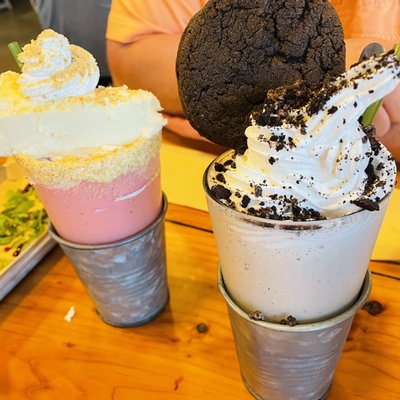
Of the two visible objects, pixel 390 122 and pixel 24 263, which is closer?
pixel 24 263

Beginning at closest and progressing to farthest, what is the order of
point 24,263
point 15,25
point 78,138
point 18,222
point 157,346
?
point 78,138 → point 157,346 → point 24,263 → point 18,222 → point 15,25

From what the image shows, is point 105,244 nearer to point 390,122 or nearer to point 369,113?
point 369,113

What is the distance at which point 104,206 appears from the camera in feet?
2.43

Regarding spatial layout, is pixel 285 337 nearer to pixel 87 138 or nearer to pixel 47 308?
pixel 87 138

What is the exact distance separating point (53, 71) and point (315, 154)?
1.42ft

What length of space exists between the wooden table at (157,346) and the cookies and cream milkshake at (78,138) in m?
0.19

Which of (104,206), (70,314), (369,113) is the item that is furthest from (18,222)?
(369,113)

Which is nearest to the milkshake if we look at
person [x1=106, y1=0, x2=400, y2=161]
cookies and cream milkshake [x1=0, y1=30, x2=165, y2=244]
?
cookies and cream milkshake [x1=0, y1=30, x2=165, y2=244]

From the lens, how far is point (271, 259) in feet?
1.79

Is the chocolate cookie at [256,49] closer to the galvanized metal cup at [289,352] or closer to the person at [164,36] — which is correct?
the galvanized metal cup at [289,352]

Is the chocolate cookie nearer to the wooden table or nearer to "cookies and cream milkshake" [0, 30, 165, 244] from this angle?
"cookies and cream milkshake" [0, 30, 165, 244]

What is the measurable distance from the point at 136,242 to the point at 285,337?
0.99 feet

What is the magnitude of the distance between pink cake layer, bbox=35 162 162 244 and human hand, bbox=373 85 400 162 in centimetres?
57

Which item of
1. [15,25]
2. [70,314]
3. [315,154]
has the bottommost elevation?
[15,25]
